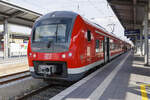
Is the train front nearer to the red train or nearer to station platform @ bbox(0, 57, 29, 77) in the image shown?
the red train

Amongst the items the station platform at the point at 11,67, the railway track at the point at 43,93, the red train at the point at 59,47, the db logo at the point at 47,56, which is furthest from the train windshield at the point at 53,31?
the station platform at the point at 11,67

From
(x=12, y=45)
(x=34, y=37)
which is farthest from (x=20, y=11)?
(x=34, y=37)

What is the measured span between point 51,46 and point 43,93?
192 cm

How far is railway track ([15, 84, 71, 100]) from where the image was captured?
555 centimetres

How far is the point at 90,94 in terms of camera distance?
4.46 meters

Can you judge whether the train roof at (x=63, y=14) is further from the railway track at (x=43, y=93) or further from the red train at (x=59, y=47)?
the railway track at (x=43, y=93)

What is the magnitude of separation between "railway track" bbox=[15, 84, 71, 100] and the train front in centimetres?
65

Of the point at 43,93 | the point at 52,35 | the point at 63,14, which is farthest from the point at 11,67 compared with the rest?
the point at 63,14

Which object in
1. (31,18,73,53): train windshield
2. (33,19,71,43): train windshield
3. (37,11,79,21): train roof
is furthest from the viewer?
(37,11,79,21): train roof

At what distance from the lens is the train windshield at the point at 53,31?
577 centimetres

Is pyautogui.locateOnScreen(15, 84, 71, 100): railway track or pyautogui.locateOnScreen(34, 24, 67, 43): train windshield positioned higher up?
pyautogui.locateOnScreen(34, 24, 67, 43): train windshield

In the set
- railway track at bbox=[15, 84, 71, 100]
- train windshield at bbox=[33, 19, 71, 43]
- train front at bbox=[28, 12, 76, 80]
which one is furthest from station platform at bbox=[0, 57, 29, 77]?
train windshield at bbox=[33, 19, 71, 43]

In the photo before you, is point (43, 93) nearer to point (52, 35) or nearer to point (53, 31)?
point (52, 35)

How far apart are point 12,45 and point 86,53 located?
46.6 feet
